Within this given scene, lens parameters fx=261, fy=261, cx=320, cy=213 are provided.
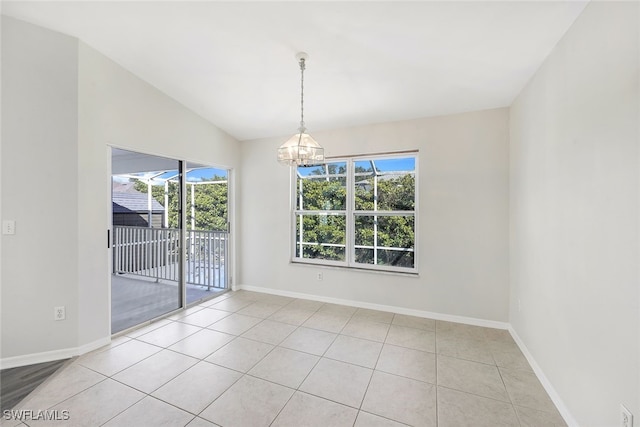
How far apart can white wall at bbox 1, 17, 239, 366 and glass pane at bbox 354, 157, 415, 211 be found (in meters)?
2.93

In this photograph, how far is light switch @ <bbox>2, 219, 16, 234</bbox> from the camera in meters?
2.16

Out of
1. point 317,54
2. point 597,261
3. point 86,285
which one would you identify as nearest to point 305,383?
point 597,261

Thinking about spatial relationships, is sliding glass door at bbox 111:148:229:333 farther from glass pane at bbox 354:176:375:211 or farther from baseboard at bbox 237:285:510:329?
glass pane at bbox 354:176:375:211

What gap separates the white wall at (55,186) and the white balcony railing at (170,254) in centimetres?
83

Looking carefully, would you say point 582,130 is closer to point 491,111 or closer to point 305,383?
point 491,111

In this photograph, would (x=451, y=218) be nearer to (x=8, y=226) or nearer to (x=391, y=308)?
(x=391, y=308)

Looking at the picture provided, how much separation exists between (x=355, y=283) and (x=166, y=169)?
2.97 meters

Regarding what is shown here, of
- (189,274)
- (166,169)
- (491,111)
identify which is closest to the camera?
(491,111)

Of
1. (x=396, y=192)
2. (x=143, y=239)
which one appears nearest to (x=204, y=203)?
(x=143, y=239)

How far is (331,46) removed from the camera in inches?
85.6

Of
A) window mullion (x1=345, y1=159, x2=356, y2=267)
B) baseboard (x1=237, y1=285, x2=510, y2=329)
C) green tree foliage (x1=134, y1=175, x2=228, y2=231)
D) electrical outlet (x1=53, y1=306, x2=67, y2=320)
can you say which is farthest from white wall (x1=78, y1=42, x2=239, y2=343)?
window mullion (x1=345, y1=159, x2=356, y2=267)

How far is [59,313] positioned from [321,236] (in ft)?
9.74

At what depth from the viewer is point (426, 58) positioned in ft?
7.34

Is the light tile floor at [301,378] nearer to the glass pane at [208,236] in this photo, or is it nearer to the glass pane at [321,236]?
the glass pane at [321,236]
